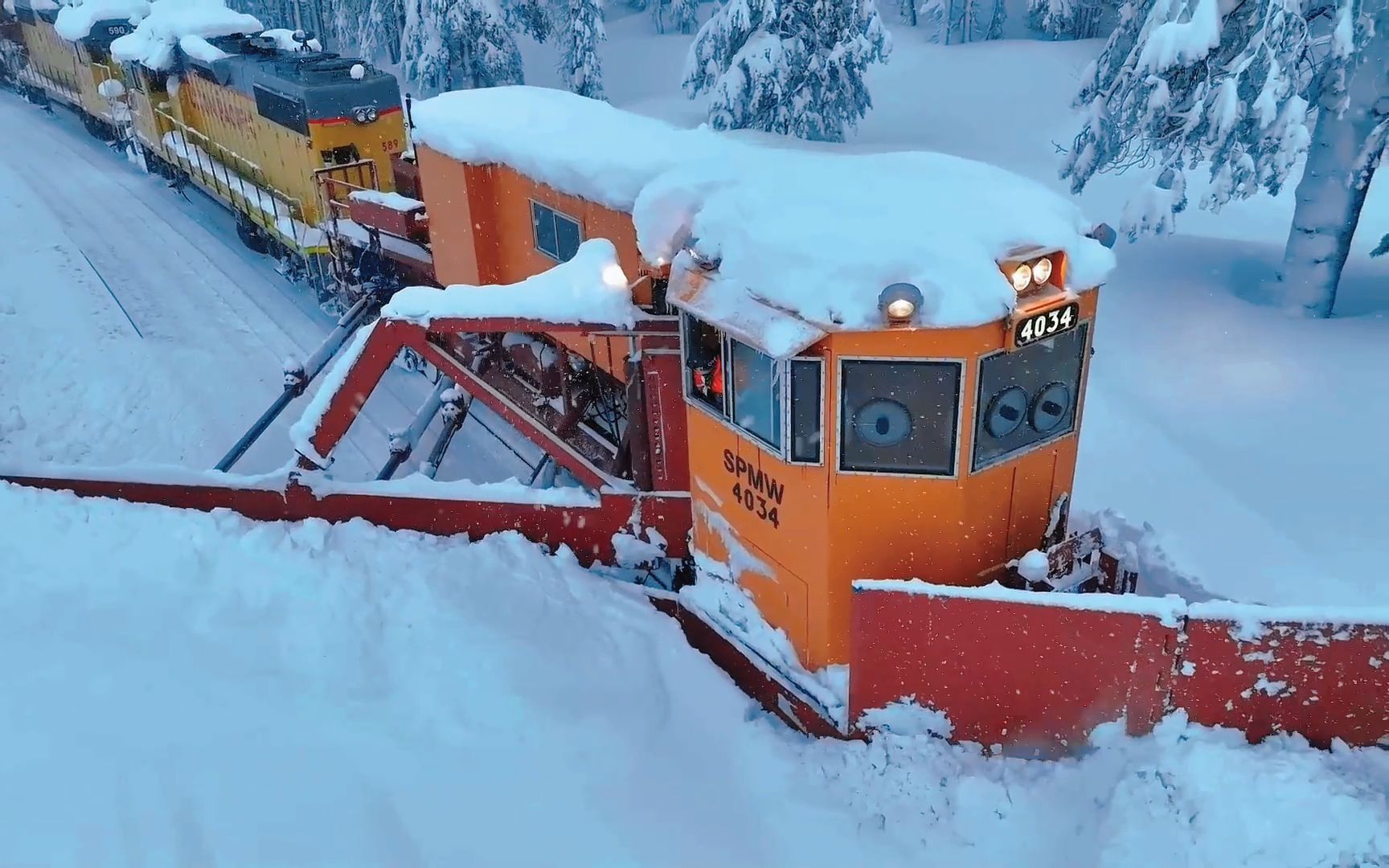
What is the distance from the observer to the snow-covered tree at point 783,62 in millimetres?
19375

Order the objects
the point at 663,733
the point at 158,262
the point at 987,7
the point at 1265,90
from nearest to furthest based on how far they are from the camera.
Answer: the point at 663,733 → the point at 1265,90 → the point at 158,262 → the point at 987,7

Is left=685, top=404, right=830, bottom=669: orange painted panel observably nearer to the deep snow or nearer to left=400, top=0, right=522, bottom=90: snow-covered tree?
the deep snow

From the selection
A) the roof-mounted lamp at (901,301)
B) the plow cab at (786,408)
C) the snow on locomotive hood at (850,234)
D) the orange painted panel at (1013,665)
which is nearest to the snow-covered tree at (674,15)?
the plow cab at (786,408)

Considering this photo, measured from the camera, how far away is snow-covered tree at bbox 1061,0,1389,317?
11336 mm

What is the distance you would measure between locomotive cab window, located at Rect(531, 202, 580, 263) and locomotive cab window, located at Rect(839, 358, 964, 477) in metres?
4.08

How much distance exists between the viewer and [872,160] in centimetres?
614

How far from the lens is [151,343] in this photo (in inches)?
556

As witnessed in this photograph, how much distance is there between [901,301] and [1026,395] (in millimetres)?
1179

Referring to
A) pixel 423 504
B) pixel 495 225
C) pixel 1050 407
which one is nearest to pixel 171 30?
pixel 495 225

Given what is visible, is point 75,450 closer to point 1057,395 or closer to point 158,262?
point 158,262

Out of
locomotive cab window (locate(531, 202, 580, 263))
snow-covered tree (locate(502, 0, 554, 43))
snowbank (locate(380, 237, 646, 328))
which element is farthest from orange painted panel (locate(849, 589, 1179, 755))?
snow-covered tree (locate(502, 0, 554, 43))

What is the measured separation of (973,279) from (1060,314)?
26.5 inches

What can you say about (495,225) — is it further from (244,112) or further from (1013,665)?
(244,112)

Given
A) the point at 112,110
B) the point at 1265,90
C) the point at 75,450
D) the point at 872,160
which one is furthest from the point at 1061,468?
the point at 112,110
